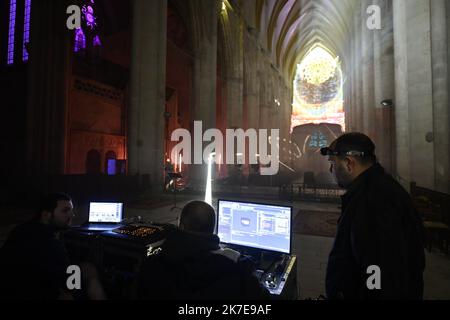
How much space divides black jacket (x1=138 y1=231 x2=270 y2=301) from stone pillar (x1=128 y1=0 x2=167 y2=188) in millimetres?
11345

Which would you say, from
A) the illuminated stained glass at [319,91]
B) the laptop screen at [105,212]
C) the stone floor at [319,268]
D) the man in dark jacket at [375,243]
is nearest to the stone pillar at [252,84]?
the stone floor at [319,268]

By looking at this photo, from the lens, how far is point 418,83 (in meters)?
8.19

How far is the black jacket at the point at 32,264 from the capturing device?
2049 mm

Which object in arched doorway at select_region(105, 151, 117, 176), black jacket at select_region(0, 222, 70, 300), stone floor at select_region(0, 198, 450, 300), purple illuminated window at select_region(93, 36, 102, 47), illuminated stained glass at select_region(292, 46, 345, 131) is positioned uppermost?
illuminated stained glass at select_region(292, 46, 345, 131)

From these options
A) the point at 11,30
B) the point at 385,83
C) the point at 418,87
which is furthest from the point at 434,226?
the point at 11,30

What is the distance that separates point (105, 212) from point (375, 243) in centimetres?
369

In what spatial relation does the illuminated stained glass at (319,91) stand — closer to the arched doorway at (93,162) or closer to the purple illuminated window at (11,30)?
the arched doorway at (93,162)

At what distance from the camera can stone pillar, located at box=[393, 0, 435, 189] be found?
8.01 metres

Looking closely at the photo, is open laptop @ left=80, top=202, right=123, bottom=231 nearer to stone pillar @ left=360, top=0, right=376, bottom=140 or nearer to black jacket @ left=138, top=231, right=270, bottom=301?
black jacket @ left=138, top=231, right=270, bottom=301

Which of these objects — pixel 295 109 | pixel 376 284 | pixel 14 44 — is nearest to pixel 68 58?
A: pixel 14 44

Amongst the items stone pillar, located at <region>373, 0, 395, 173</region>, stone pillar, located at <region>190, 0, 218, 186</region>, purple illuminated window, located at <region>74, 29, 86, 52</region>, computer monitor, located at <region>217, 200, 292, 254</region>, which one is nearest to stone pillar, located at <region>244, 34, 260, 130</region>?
stone pillar, located at <region>190, 0, 218, 186</region>

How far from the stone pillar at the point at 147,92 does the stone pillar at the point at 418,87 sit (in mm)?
10066

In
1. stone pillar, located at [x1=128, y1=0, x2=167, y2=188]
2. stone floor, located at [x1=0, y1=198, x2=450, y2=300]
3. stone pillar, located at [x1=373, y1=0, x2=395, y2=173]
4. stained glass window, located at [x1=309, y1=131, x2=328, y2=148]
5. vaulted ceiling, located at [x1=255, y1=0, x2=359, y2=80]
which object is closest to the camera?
stone floor, located at [x1=0, y1=198, x2=450, y2=300]
